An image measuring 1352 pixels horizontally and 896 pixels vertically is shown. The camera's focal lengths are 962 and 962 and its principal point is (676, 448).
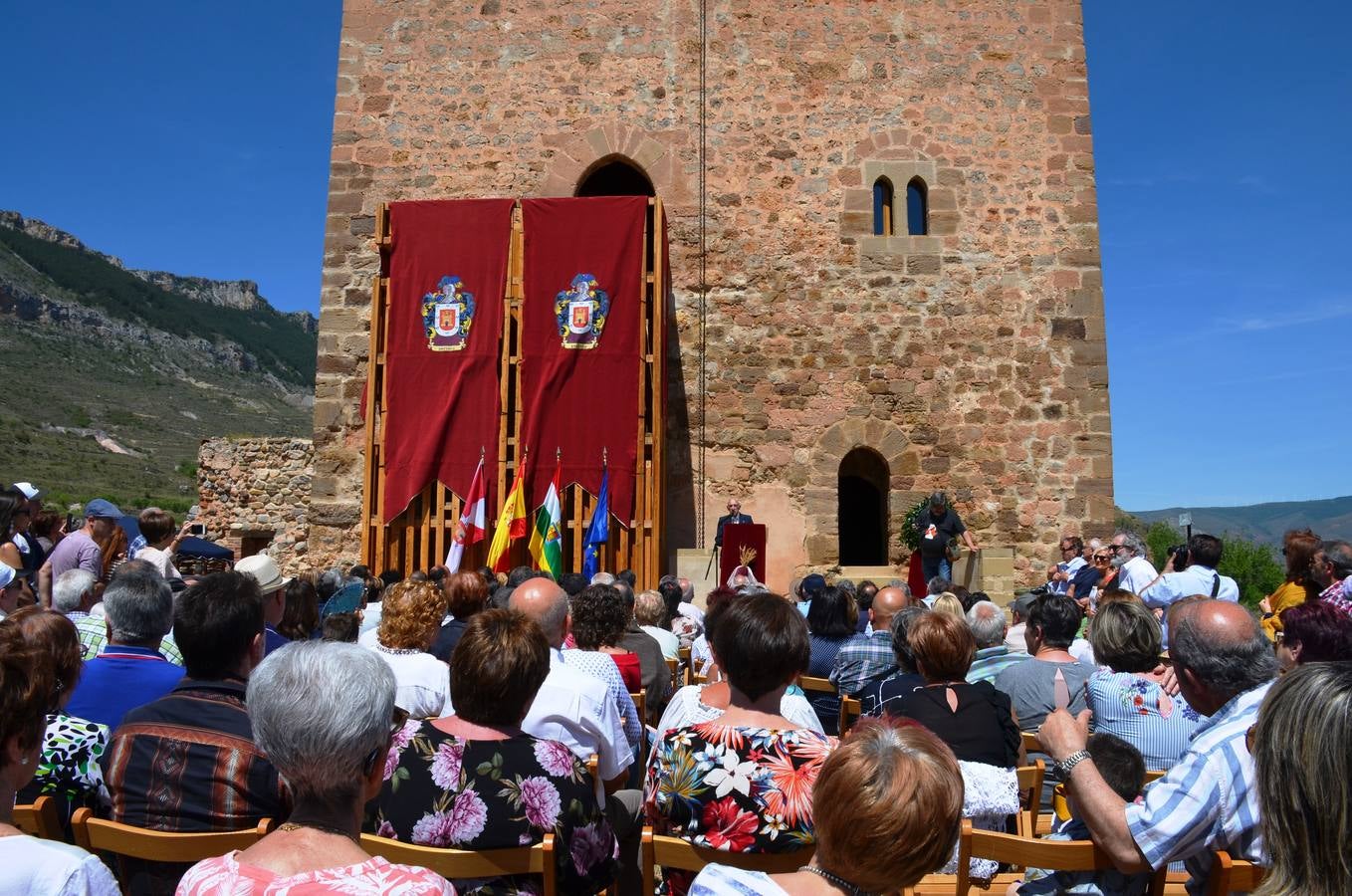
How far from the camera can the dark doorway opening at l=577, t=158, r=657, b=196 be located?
37.8ft

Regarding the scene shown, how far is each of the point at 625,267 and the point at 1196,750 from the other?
8.27 metres

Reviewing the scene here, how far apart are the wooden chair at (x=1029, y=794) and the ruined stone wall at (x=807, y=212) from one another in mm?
7405

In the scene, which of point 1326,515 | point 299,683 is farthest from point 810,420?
point 1326,515

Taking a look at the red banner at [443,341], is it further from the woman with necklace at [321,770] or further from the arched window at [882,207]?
the woman with necklace at [321,770]

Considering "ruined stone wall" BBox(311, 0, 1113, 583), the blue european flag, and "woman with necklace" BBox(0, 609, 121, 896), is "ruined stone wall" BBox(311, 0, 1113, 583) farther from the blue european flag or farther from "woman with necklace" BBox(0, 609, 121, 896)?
"woman with necklace" BBox(0, 609, 121, 896)

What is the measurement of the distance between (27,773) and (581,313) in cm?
821

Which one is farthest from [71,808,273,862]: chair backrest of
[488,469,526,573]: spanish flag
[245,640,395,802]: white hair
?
[488,469,526,573]: spanish flag

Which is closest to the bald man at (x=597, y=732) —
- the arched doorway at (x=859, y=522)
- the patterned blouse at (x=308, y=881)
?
the patterned blouse at (x=308, y=881)

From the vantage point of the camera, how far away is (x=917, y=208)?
1107 centimetres

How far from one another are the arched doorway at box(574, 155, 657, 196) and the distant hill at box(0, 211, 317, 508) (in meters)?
23.2

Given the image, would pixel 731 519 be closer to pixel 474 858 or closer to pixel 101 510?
pixel 101 510

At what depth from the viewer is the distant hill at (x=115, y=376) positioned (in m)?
34.9

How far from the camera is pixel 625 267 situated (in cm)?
997

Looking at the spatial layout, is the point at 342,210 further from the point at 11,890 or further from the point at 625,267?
the point at 11,890
